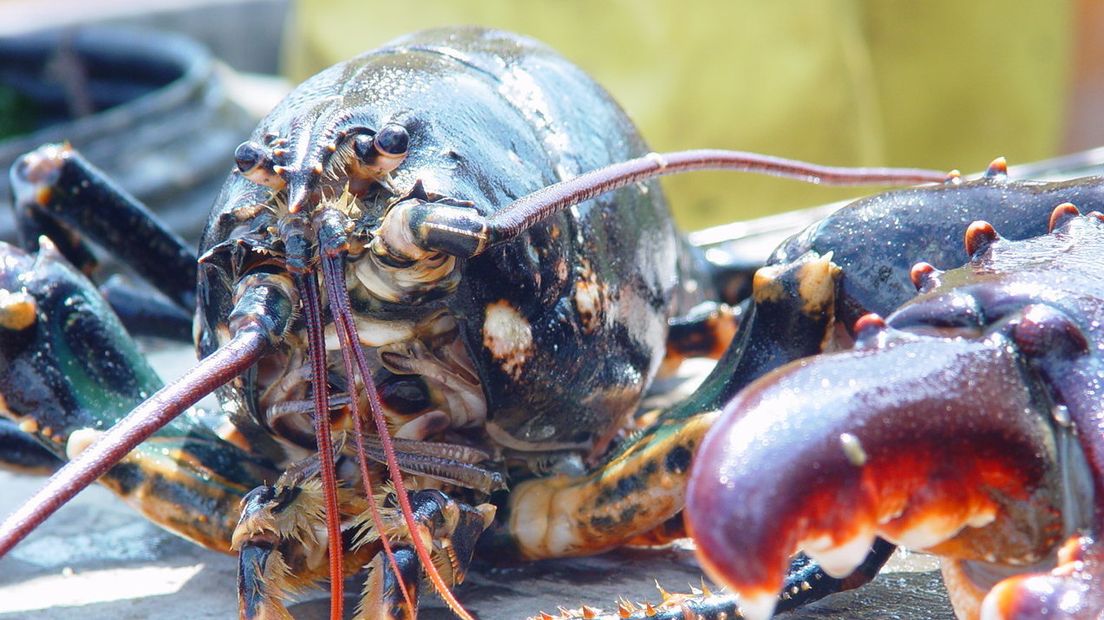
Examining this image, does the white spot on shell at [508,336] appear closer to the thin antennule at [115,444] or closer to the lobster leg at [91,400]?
the thin antennule at [115,444]

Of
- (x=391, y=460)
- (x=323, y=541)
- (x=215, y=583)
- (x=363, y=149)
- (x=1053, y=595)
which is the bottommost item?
(x=215, y=583)

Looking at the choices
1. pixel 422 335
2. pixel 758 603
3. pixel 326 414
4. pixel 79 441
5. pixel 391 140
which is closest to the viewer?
pixel 758 603

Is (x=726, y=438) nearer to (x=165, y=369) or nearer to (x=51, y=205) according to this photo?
(x=51, y=205)

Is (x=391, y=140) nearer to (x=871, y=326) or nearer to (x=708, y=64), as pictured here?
(x=871, y=326)

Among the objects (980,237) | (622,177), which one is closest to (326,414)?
(622,177)

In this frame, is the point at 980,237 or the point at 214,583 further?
the point at 214,583

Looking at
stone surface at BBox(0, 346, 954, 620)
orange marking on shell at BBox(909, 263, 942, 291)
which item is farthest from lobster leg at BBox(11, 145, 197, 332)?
orange marking on shell at BBox(909, 263, 942, 291)

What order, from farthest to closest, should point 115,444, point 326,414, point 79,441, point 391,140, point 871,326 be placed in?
point 79,441
point 391,140
point 326,414
point 115,444
point 871,326
